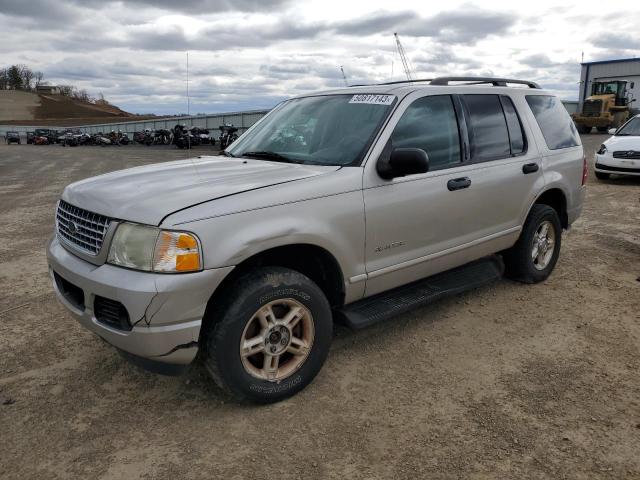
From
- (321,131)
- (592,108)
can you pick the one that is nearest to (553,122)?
(321,131)

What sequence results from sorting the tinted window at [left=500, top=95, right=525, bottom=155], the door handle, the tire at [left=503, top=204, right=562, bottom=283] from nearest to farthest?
the door handle → the tinted window at [left=500, top=95, right=525, bottom=155] → the tire at [left=503, top=204, right=562, bottom=283]

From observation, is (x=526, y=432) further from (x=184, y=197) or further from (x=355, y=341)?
(x=184, y=197)

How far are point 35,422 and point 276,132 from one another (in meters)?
2.57

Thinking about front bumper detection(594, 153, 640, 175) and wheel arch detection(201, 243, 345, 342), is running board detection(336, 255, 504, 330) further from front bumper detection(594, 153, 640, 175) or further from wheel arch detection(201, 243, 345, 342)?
front bumper detection(594, 153, 640, 175)

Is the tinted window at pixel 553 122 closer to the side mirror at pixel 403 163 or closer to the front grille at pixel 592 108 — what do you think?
the side mirror at pixel 403 163

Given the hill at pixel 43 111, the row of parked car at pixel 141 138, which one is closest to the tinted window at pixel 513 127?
the row of parked car at pixel 141 138

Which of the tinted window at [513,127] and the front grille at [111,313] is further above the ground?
the tinted window at [513,127]

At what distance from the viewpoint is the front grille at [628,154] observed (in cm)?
1166

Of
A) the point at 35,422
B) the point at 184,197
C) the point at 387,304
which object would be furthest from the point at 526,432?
the point at 35,422

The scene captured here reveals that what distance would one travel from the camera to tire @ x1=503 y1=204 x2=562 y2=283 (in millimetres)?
4938

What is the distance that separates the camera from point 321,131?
155 inches

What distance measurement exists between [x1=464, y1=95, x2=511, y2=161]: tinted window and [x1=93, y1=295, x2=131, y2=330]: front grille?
2854 millimetres

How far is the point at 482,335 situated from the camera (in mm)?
4156

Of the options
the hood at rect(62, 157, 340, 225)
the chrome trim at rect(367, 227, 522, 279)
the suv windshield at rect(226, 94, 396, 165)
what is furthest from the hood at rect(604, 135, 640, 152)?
the hood at rect(62, 157, 340, 225)
